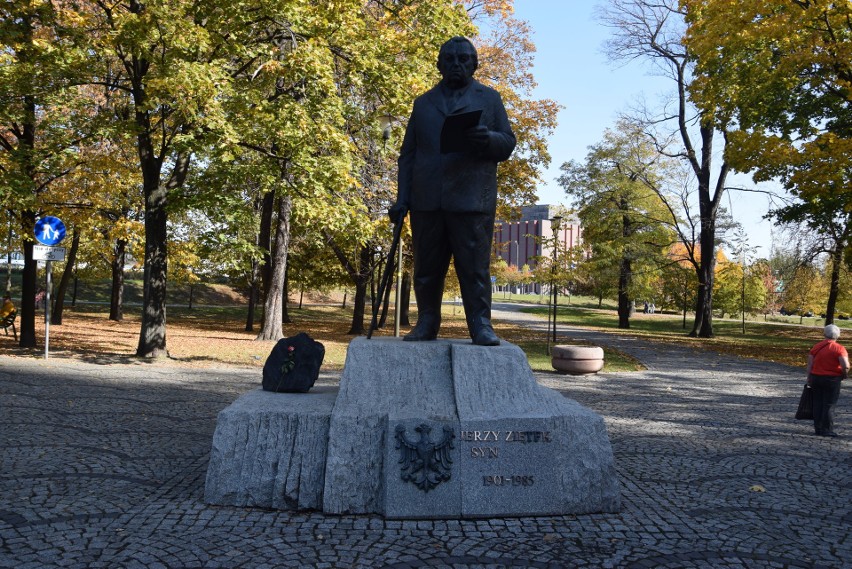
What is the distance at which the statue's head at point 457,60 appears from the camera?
202 inches

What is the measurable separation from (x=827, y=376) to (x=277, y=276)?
12923 millimetres

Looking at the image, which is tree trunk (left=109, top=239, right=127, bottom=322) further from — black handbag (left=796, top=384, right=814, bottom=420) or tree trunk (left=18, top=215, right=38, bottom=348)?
black handbag (left=796, top=384, right=814, bottom=420)

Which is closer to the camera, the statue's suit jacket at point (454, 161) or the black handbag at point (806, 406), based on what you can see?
the statue's suit jacket at point (454, 161)

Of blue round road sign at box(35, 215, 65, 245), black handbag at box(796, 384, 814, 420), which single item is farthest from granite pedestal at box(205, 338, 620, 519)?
blue round road sign at box(35, 215, 65, 245)

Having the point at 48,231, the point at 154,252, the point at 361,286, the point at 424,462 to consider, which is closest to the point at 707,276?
the point at 361,286

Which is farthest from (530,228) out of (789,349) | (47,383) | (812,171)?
(47,383)

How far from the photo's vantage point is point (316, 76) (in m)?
11.5

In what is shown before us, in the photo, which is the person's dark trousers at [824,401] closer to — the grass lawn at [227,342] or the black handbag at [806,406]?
the black handbag at [806,406]

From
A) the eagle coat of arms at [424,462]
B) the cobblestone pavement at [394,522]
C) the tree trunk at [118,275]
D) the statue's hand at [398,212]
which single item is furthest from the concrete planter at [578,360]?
the tree trunk at [118,275]

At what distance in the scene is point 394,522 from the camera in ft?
14.1

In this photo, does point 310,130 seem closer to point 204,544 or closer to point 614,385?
point 614,385

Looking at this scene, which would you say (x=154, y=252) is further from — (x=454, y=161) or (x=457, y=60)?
(x=457, y=60)

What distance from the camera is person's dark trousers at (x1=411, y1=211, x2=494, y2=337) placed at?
5.25 m

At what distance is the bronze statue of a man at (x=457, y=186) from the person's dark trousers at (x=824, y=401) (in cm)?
482
